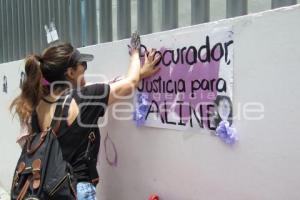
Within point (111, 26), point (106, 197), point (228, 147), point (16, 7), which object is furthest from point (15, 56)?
point (228, 147)

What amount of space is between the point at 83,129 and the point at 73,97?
20 cm

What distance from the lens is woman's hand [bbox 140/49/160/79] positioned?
280 centimetres

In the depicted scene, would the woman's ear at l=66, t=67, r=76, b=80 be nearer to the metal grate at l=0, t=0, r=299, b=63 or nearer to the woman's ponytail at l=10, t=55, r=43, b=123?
the woman's ponytail at l=10, t=55, r=43, b=123

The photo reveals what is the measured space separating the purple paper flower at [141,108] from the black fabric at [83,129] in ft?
1.11

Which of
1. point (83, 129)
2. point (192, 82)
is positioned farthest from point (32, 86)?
point (192, 82)

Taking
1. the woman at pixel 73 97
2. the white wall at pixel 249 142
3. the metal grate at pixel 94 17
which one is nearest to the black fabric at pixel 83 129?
the woman at pixel 73 97

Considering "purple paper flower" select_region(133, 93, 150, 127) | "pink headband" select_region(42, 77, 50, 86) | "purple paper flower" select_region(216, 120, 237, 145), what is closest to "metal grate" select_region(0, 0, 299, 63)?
"purple paper flower" select_region(133, 93, 150, 127)

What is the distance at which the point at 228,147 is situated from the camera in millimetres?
2311

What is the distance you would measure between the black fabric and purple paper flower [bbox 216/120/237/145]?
0.75 metres

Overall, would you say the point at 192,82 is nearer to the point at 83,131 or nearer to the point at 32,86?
the point at 83,131

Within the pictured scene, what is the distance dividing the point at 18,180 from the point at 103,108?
67 cm

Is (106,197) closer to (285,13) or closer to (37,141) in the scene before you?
(37,141)

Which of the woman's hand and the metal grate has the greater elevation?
the metal grate

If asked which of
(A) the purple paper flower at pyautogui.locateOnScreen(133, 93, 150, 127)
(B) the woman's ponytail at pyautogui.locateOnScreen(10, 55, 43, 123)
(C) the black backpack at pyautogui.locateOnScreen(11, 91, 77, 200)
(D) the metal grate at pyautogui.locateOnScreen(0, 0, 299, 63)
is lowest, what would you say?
(C) the black backpack at pyautogui.locateOnScreen(11, 91, 77, 200)
